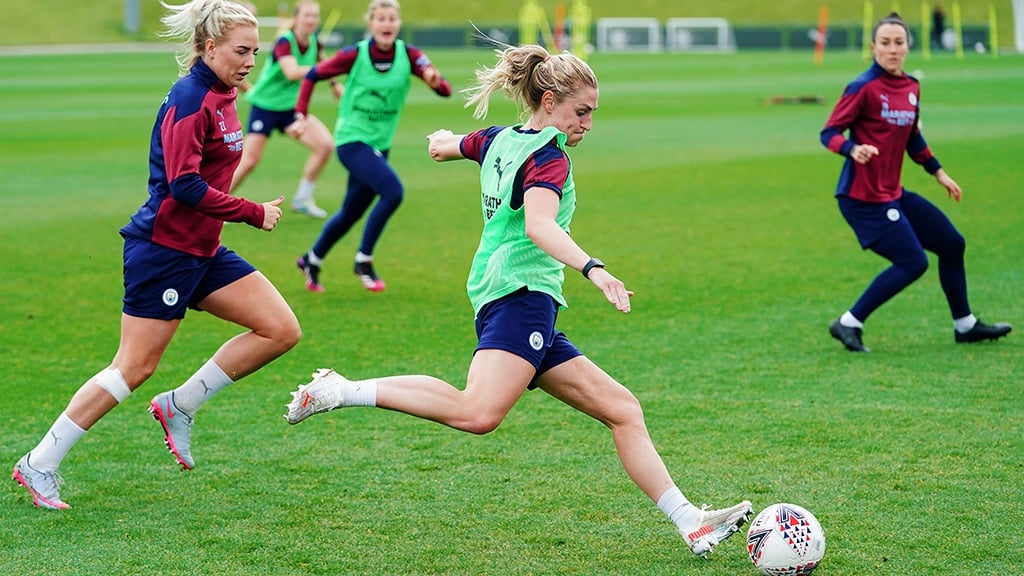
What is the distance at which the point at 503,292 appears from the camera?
16.1ft

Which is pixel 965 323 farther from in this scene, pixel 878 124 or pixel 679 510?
pixel 679 510

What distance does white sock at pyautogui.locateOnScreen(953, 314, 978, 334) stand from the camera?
8.65 m

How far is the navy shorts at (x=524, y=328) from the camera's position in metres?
4.84

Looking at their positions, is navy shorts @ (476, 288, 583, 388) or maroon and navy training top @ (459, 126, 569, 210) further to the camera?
Answer: navy shorts @ (476, 288, 583, 388)

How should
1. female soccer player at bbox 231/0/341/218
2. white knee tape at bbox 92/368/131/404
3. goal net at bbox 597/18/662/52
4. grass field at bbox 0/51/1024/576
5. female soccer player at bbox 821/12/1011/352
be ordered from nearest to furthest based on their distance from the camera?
grass field at bbox 0/51/1024/576
white knee tape at bbox 92/368/131/404
female soccer player at bbox 821/12/1011/352
female soccer player at bbox 231/0/341/218
goal net at bbox 597/18/662/52

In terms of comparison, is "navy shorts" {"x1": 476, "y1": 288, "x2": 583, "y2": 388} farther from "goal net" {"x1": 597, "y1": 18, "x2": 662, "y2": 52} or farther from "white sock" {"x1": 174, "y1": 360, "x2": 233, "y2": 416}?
"goal net" {"x1": 597, "y1": 18, "x2": 662, "y2": 52}

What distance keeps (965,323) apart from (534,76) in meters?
4.88

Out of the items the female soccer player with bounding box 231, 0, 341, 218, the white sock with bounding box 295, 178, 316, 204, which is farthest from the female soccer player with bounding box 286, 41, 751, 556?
the white sock with bounding box 295, 178, 316, 204

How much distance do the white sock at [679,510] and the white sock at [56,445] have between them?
2578 millimetres

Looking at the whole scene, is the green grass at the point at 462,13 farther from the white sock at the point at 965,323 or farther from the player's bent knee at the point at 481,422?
the player's bent knee at the point at 481,422

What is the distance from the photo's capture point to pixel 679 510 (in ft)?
16.0

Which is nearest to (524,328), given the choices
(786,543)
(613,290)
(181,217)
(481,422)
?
(481,422)

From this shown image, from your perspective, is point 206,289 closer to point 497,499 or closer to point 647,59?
point 497,499

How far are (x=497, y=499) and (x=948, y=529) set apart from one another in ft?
6.19
